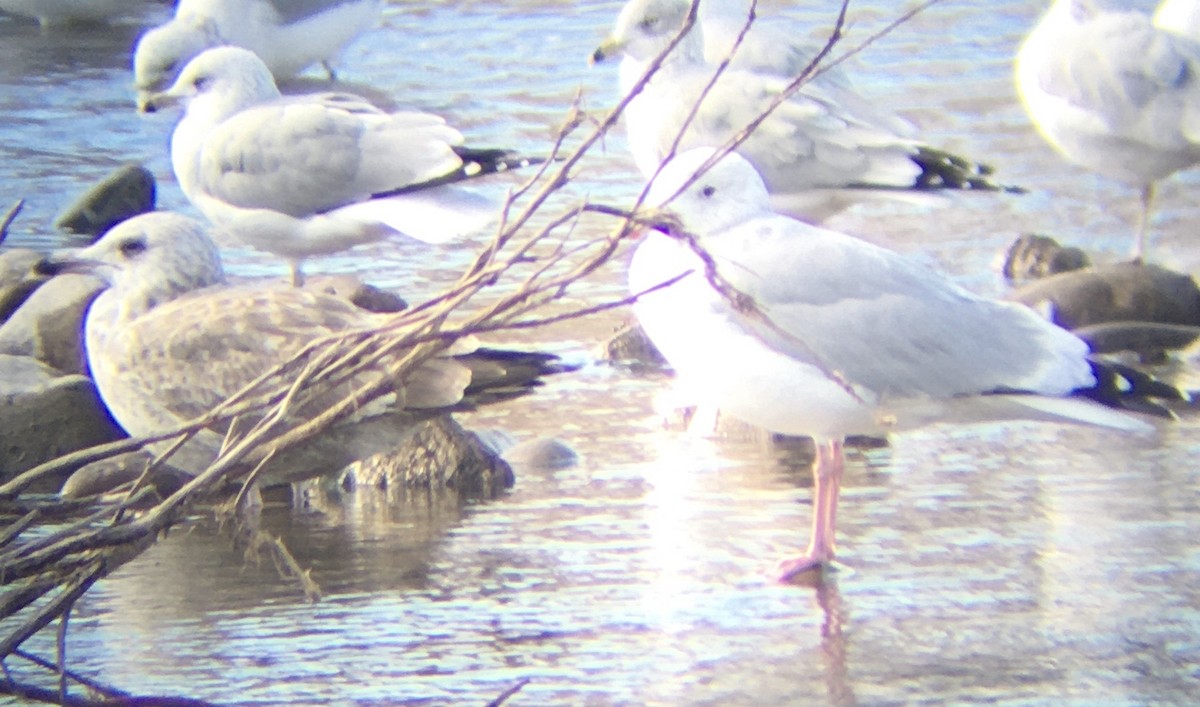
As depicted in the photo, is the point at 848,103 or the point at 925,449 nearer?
the point at 925,449

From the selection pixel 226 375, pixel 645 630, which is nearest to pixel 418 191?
pixel 226 375

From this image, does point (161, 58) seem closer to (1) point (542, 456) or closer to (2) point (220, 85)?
(2) point (220, 85)

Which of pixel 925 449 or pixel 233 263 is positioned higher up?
pixel 233 263

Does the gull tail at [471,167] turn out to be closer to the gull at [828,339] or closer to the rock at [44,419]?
the rock at [44,419]

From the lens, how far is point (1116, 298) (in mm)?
7281

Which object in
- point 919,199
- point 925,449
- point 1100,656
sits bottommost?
point 1100,656

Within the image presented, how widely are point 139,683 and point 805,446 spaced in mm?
2490

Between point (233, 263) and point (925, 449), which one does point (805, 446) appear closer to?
point (925, 449)

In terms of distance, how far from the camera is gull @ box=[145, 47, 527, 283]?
25.2ft

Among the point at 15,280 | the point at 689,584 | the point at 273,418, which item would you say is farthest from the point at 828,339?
the point at 15,280

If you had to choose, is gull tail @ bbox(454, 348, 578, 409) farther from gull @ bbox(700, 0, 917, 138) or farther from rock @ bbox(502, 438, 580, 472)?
gull @ bbox(700, 0, 917, 138)

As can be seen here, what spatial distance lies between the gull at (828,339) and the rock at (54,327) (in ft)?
8.07

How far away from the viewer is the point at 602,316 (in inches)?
299

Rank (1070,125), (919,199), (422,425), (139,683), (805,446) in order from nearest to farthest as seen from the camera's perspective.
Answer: (139,683) → (422,425) → (805,446) → (919,199) → (1070,125)
